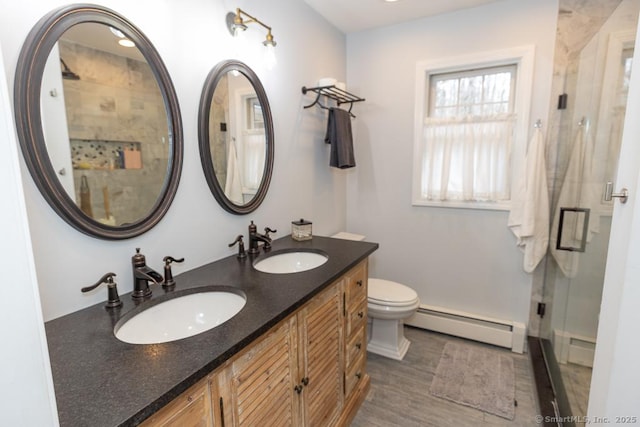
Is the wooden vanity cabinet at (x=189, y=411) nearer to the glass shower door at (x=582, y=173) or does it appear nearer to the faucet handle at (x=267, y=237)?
the faucet handle at (x=267, y=237)

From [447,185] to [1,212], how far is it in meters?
2.61

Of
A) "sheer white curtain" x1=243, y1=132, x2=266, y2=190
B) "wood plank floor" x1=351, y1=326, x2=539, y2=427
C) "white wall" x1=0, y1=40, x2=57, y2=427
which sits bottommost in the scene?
"wood plank floor" x1=351, y1=326, x2=539, y2=427

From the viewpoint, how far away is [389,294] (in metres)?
2.34

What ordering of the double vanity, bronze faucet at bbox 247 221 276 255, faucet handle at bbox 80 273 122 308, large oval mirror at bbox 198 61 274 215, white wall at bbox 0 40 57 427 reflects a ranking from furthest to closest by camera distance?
bronze faucet at bbox 247 221 276 255 < large oval mirror at bbox 198 61 274 215 < faucet handle at bbox 80 273 122 308 < the double vanity < white wall at bbox 0 40 57 427

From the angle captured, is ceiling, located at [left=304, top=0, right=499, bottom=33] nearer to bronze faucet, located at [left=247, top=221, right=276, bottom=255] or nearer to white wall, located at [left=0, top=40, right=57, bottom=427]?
bronze faucet, located at [left=247, top=221, right=276, bottom=255]

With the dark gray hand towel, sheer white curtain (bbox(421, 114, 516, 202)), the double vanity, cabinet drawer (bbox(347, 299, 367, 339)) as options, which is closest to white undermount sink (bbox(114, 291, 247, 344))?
the double vanity

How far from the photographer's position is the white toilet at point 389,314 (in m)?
2.24

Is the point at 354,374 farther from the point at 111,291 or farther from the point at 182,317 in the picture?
the point at 111,291

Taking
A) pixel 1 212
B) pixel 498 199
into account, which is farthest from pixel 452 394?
pixel 1 212

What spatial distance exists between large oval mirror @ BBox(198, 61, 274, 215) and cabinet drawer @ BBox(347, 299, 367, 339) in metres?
0.81

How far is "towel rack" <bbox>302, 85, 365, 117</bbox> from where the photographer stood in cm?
228

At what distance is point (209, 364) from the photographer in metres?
0.82

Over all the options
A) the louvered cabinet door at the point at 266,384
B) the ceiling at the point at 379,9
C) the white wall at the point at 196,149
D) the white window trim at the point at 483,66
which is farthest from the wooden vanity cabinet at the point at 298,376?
the ceiling at the point at 379,9

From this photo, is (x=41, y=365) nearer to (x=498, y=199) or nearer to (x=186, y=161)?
(x=186, y=161)
